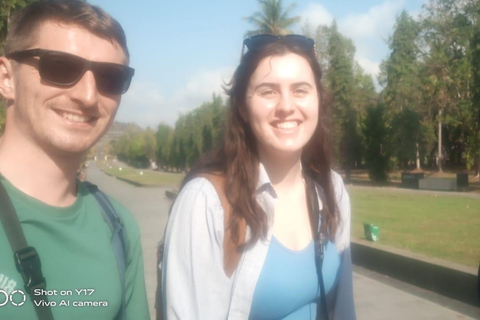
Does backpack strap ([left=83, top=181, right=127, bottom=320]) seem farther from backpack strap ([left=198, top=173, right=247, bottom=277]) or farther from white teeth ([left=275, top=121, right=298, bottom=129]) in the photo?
white teeth ([left=275, top=121, right=298, bottom=129])

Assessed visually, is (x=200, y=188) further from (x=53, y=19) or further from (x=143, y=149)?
(x=143, y=149)

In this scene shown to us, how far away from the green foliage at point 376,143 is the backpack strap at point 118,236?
3305cm

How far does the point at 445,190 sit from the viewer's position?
23.3 metres

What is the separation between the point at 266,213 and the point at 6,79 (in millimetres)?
1241

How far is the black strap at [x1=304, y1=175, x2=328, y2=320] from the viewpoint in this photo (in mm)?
2387

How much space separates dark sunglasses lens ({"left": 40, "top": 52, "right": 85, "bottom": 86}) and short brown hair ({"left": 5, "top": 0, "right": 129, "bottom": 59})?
104 millimetres

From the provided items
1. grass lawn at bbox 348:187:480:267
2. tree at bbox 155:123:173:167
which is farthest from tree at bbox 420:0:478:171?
tree at bbox 155:123:173:167

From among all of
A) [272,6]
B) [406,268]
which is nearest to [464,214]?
[406,268]

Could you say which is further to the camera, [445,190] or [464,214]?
[445,190]

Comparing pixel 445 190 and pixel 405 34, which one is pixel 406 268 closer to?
pixel 445 190

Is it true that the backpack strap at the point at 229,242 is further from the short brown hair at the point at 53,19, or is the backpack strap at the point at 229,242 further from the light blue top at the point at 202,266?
the short brown hair at the point at 53,19

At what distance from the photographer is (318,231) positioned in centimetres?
252

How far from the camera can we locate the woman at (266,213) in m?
2.13

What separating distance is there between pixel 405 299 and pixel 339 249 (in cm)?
443
